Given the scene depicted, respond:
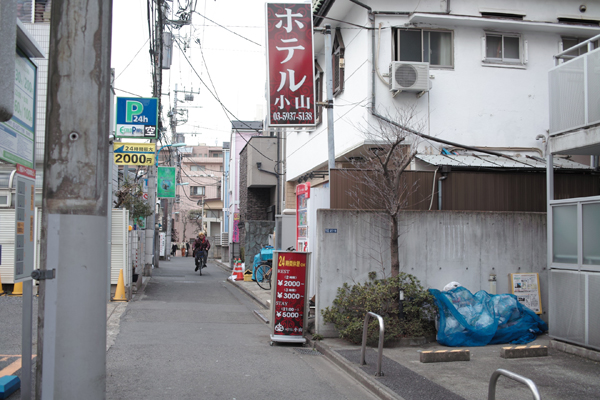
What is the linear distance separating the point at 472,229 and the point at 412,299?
6.72ft

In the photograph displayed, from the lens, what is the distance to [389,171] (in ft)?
32.9

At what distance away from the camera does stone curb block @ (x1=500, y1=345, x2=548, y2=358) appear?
8.05 metres

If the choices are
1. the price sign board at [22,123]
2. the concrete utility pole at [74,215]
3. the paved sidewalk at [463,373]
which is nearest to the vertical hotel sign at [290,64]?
the paved sidewalk at [463,373]

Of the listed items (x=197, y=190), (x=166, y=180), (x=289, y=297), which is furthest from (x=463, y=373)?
(x=197, y=190)

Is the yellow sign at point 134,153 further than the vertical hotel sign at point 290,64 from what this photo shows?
Yes

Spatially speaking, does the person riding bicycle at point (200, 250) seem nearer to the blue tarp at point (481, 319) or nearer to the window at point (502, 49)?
the window at point (502, 49)

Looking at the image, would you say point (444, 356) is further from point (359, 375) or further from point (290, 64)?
point (290, 64)

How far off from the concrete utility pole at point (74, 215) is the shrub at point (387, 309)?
5741 mm

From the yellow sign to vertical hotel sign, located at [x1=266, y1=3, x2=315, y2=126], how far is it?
14.1ft

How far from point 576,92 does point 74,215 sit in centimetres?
820

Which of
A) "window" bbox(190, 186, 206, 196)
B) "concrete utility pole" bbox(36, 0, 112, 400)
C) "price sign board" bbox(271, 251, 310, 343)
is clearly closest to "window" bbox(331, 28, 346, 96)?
"price sign board" bbox(271, 251, 310, 343)

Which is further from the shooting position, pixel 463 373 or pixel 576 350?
pixel 576 350

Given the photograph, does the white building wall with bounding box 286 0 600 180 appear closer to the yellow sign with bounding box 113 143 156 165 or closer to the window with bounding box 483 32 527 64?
the window with bounding box 483 32 527 64

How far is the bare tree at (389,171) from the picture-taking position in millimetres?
9156
